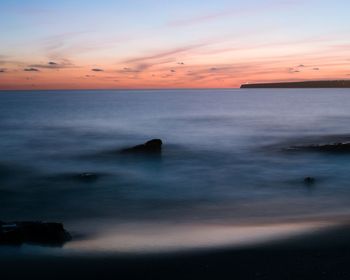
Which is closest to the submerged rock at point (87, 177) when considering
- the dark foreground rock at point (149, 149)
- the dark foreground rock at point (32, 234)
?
the dark foreground rock at point (149, 149)

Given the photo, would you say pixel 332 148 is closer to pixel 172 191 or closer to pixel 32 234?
pixel 172 191

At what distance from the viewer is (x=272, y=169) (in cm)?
2848

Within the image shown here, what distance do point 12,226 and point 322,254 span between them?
808 cm

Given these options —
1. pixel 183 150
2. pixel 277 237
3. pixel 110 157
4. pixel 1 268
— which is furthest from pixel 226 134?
pixel 1 268

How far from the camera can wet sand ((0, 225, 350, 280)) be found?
32.4ft

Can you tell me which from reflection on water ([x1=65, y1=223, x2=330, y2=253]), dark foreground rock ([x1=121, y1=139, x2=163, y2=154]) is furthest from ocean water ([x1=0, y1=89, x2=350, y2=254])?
dark foreground rock ([x1=121, y1=139, x2=163, y2=154])

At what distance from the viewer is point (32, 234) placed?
12.5 meters

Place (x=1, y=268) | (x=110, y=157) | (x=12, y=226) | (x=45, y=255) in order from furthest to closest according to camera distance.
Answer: (x=110, y=157)
(x=12, y=226)
(x=45, y=255)
(x=1, y=268)

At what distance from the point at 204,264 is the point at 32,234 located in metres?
4.90

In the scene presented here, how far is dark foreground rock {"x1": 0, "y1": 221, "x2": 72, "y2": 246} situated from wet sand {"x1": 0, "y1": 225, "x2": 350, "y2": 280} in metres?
1.05

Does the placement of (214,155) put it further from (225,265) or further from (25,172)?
(225,265)

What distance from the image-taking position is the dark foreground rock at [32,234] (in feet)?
40.1

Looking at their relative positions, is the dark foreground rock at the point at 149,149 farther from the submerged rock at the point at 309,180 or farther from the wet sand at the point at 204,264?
the wet sand at the point at 204,264

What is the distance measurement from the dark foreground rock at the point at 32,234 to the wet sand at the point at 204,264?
1054 mm
